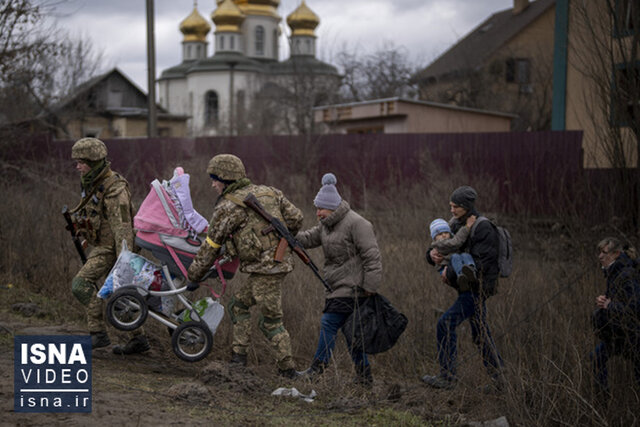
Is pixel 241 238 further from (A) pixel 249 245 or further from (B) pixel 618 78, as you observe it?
(B) pixel 618 78

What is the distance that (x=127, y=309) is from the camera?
6.15m

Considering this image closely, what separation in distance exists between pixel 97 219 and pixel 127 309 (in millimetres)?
920

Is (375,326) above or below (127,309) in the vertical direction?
below

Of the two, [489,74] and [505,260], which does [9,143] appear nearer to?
[505,260]

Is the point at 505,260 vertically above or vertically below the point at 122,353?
above

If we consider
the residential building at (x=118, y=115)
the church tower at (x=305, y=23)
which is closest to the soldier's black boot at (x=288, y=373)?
the residential building at (x=118, y=115)

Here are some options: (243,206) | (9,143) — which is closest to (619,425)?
(243,206)

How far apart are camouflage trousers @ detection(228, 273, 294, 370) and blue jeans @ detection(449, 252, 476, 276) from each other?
1.45 meters

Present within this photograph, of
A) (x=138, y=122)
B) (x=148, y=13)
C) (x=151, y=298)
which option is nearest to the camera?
(x=151, y=298)

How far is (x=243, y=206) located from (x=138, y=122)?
43621 mm

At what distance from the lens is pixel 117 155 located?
18328mm

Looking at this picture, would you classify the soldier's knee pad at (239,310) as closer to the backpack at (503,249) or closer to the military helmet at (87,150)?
A: the military helmet at (87,150)

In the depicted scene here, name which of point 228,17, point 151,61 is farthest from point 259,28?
point 151,61

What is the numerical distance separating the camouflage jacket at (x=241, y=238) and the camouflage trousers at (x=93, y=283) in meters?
1.11
